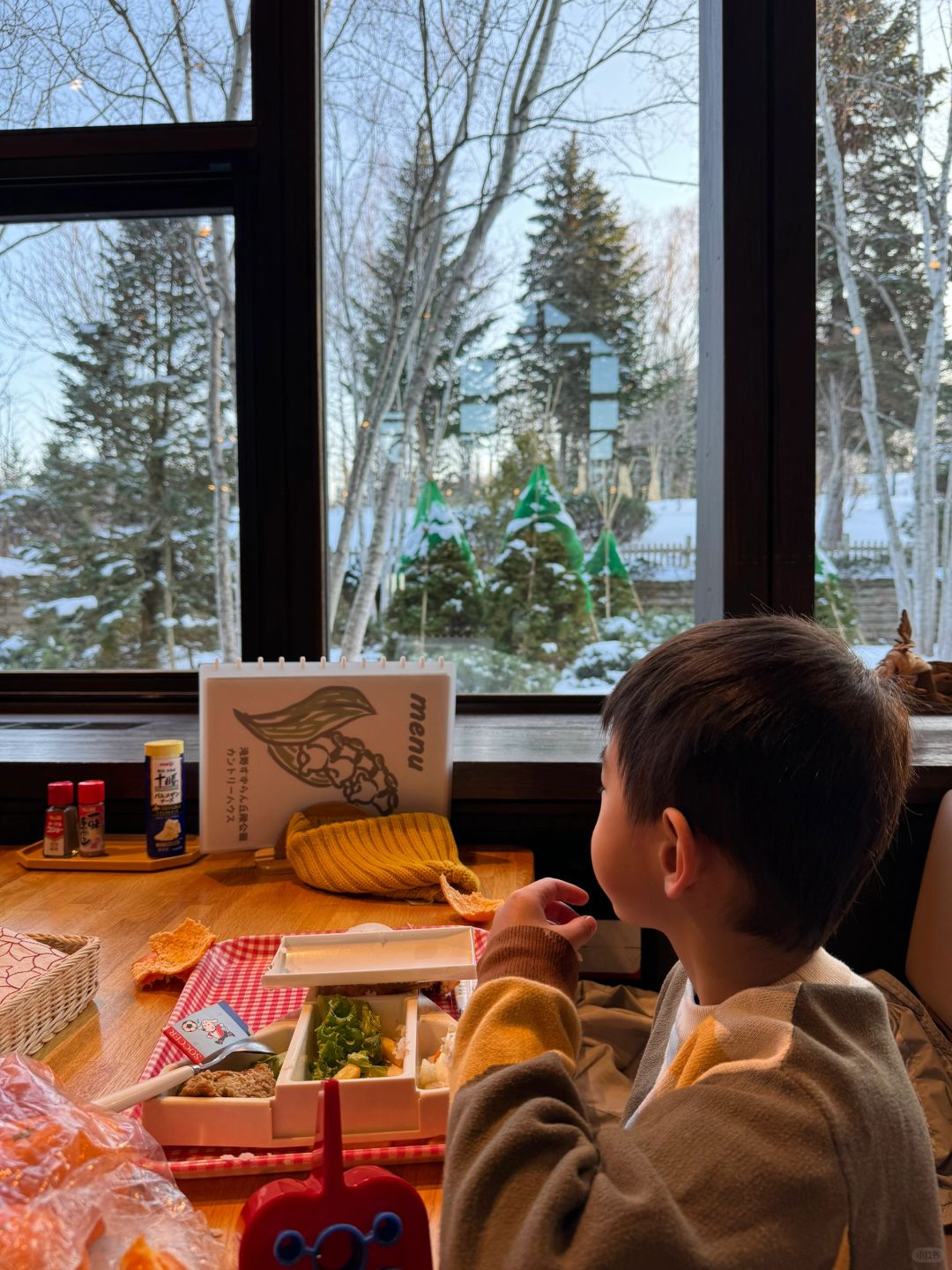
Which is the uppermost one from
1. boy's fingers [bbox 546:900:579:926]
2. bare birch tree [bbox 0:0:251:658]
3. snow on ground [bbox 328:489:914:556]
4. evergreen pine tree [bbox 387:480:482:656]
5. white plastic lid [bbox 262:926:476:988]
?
bare birch tree [bbox 0:0:251:658]

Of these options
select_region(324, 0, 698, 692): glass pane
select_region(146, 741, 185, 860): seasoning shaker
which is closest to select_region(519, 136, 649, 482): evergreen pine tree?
select_region(324, 0, 698, 692): glass pane

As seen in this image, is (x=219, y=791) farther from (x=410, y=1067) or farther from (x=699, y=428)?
(x=699, y=428)

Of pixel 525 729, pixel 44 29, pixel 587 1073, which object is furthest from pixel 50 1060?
pixel 44 29

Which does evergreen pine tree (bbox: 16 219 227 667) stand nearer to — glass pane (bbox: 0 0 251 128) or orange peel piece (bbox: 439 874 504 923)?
glass pane (bbox: 0 0 251 128)

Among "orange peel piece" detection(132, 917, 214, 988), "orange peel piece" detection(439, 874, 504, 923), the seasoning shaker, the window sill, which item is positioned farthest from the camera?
the window sill

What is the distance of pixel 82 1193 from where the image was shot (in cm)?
65

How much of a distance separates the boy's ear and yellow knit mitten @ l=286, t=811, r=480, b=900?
72 centimetres

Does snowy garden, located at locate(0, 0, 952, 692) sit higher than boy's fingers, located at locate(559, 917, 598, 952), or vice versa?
snowy garden, located at locate(0, 0, 952, 692)

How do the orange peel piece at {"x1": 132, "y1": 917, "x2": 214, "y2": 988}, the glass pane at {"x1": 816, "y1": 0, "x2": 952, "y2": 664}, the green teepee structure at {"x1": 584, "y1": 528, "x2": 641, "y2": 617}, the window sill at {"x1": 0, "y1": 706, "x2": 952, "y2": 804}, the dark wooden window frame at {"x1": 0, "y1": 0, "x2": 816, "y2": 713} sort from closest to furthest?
the orange peel piece at {"x1": 132, "y1": 917, "x2": 214, "y2": 988} → the window sill at {"x1": 0, "y1": 706, "x2": 952, "y2": 804} → the dark wooden window frame at {"x1": 0, "y1": 0, "x2": 816, "y2": 713} → the glass pane at {"x1": 816, "y1": 0, "x2": 952, "y2": 664} → the green teepee structure at {"x1": 584, "y1": 528, "x2": 641, "y2": 617}

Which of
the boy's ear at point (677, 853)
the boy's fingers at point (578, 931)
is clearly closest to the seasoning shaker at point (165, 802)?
the boy's fingers at point (578, 931)

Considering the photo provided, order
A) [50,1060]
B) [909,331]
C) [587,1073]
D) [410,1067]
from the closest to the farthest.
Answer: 1. [410,1067]
2. [50,1060]
3. [587,1073]
4. [909,331]

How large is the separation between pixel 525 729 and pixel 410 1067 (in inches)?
46.7

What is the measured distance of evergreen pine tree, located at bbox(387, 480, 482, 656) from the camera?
7.29 feet

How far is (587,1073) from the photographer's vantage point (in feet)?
4.71
